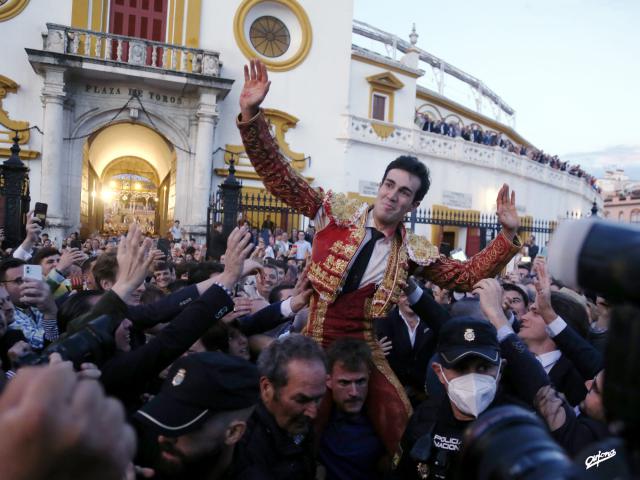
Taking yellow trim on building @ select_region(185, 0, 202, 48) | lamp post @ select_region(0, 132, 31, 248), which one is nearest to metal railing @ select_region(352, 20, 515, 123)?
yellow trim on building @ select_region(185, 0, 202, 48)

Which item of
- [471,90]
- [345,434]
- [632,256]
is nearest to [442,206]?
[471,90]

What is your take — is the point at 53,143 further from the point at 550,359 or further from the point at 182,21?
the point at 550,359

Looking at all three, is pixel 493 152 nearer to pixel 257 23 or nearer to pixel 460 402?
pixel 257 23

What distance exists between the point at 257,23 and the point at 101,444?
21.3m

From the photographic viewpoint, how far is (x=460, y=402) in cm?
259

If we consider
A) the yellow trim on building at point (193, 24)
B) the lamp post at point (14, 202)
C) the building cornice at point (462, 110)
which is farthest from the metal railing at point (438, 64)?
the lamp post at point (14, 202)

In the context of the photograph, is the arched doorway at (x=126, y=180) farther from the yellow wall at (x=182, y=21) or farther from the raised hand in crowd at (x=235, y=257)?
the raised hand in crowd at (x=235, y=257)

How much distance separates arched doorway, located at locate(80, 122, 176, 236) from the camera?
21.3 meters

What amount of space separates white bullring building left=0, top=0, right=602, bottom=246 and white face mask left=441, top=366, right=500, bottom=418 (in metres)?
15.7

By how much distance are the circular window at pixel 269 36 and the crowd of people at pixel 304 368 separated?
58.1 feet

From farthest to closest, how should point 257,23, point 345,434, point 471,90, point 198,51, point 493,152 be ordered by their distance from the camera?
point 471,90, point 493,152, point 257,23, point 198,51, point 345,434

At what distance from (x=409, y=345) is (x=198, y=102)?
52.1 feet

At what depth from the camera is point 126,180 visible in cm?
3130

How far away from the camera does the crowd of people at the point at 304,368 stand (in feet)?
3.02
